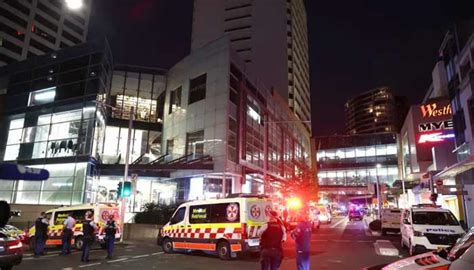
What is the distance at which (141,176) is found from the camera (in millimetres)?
35062

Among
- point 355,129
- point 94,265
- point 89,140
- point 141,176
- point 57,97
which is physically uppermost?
point 355,129

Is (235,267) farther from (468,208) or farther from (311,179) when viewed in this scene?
(311,179)

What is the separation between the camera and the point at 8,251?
987 centimetres

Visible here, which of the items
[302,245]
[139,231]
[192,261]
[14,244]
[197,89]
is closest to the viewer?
[302,245]

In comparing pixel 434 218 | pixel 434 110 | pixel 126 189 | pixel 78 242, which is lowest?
pixel 78 242

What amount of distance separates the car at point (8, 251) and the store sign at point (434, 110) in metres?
43.2

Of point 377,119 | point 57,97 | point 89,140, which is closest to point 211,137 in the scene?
point 89,140

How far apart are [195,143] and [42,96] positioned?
1587 centimetres

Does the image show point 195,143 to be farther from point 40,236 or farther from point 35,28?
point 35,28

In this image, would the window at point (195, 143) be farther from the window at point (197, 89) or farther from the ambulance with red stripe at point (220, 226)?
the ambulance with red stripe at point (220, 226)

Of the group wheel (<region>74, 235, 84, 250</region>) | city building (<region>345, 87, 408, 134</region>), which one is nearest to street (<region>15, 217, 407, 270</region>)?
wheel (<region>74, 235, 84, 250</region>)

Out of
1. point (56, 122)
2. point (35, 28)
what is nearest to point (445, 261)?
point (56, 122)

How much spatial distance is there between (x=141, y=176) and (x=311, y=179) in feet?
93.7

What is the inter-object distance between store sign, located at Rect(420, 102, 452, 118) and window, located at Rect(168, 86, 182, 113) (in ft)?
96.4
